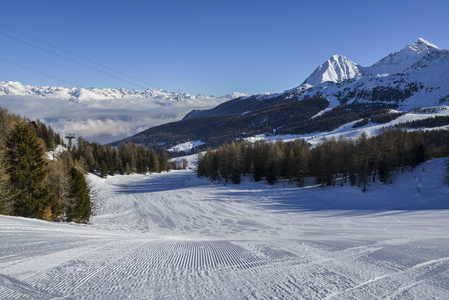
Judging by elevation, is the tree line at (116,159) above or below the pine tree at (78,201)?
above

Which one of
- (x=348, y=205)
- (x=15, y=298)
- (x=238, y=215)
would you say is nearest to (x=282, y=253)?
(x=15, y=298)

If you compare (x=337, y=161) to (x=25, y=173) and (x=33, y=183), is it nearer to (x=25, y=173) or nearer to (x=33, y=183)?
(x=33, y=183)

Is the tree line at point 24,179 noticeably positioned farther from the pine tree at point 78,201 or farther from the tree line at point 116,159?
the tree line at point 116,159

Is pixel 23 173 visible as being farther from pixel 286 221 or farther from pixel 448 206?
pixel 448 206

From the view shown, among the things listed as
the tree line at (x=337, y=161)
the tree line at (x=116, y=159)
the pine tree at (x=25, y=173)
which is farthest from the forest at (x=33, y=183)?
the tree line at (x=116, y=159)

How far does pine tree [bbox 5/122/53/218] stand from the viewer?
1783 cm

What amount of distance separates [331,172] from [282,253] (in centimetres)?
4567

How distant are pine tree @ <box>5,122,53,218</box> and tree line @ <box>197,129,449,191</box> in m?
45.4

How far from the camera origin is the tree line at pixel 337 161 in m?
44.3

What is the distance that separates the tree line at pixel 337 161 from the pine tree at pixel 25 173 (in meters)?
45.4

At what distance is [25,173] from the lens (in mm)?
18250

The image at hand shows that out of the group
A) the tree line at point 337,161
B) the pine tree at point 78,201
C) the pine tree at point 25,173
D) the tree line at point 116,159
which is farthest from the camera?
the tree line at point 116,159

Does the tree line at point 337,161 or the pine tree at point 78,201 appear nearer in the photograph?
the pine tree at point 78,201

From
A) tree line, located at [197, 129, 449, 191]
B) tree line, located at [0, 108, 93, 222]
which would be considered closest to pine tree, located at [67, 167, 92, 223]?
tree line, located at [0, 108, 93, 222]
